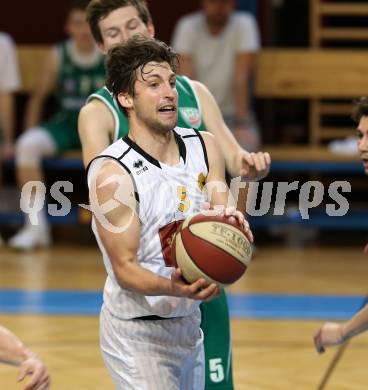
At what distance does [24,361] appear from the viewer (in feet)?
10.5

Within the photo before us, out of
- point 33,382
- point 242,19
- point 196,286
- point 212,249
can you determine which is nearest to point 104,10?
point 212,249

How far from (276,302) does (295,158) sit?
194 cm

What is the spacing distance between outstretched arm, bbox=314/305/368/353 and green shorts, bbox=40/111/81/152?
15.1 feet

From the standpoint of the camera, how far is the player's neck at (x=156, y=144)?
341 centimetres

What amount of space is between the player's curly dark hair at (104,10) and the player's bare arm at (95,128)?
1.05 ft

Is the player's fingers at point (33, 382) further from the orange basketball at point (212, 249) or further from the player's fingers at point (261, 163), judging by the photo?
the player's fingers at point (261, 163)

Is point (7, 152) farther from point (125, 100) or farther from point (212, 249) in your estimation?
point (212, 249)

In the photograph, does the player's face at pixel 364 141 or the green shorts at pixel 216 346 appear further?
the player's face at pixel 364 141

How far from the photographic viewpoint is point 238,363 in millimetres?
5371

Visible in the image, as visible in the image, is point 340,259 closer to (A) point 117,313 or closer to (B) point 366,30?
(B) point 366,30

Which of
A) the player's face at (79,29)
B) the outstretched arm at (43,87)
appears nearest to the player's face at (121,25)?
the player's face at (79,29)

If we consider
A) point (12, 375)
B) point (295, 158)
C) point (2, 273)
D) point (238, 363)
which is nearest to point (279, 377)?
point (238, 363)

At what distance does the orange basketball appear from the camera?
10.2 ft

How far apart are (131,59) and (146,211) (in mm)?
473
